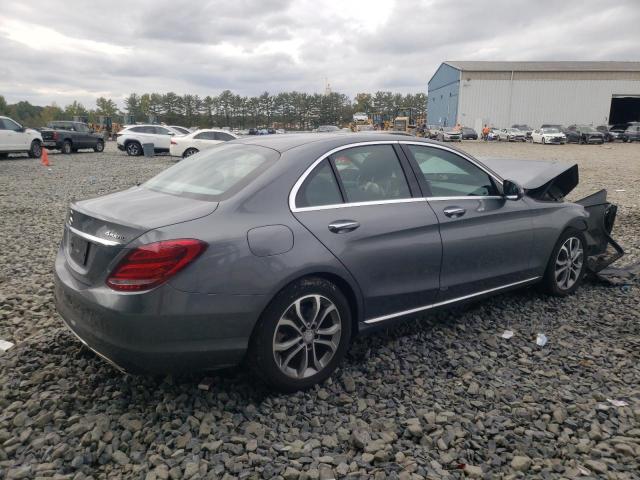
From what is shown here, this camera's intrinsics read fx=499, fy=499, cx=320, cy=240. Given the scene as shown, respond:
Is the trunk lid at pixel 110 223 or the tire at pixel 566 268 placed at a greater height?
the trunk lid at pixel 110 223

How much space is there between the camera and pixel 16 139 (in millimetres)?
20281

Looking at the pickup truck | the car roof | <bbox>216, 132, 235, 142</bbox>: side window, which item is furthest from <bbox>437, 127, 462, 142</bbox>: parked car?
the car roof

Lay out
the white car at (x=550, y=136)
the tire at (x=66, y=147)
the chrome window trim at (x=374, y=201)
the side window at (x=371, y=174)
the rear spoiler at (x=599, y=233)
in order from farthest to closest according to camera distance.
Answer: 1. the white car at (x=550, y=136)
2. the tire at (x=66, y=147)
3. the rear spoiler at (x=599, y=233)
4. the side window at (x=371, y=174)
5. the chrome window trim at (x=374, y=201)

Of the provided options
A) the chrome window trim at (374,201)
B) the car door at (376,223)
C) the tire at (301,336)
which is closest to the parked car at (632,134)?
the chrome window trim at (374,201)

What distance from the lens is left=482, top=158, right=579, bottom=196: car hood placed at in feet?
15.7

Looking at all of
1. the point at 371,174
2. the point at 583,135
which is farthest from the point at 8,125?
the point at 583,135

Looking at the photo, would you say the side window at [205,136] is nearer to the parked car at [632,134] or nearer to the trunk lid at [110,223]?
the trunk lid at [110,223]

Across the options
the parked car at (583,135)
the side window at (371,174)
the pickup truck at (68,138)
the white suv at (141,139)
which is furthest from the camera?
the parked car at (583,135)

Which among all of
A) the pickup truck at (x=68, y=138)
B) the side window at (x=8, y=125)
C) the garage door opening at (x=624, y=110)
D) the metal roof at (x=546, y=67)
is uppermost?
the metal roof at (x=546, y=67)

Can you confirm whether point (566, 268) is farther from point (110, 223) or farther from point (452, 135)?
point (452, 135)

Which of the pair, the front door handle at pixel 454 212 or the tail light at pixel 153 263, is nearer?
the tail light at pixel 153 263

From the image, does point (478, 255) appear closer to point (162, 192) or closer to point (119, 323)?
point (162, 192)

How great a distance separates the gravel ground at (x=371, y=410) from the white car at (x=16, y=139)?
18.9m

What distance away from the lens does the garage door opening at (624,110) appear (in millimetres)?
59156
